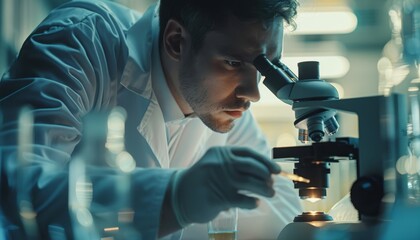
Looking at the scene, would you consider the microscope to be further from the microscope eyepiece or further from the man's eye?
the man's eye

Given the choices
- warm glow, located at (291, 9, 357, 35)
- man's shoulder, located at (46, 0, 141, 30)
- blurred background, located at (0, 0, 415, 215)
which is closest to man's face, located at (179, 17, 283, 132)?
blurred background, located at (0, 0, 415, 215)

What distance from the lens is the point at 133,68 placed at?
169 centimetres

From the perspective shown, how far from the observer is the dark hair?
1.48 metres

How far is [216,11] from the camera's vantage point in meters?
1.53

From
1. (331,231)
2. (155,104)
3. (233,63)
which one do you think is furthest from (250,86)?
(331,231)

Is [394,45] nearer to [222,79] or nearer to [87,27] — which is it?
[222,79]

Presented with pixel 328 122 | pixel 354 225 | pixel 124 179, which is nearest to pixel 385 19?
pixel 328 122

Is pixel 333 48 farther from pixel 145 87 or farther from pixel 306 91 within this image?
pixel 306 91

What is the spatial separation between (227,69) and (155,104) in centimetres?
31

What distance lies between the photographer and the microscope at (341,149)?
1.09 m

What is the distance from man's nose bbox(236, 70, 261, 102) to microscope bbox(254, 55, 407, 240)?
0.56 feet

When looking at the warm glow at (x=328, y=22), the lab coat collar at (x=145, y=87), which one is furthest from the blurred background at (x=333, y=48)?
A: the lab coat collar at (x=145, y=87)

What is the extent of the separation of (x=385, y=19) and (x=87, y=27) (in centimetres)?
187

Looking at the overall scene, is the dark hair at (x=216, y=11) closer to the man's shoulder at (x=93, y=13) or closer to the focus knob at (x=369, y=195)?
the man's shoulder at (x=93, y=13)
